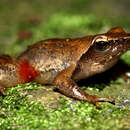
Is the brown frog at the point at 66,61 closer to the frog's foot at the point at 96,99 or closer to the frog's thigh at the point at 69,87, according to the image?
the frog's thigh at the point at 69,87

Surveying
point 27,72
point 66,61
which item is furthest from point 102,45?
point 27,72

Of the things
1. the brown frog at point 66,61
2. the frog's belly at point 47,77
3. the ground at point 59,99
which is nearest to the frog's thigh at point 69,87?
the brown frog at point 66,61

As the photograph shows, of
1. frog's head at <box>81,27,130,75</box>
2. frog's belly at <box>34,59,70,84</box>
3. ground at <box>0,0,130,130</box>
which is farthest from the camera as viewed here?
frog's belly at <box>34,59,70,84</box>

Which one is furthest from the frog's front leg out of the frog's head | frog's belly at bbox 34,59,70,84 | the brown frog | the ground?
the frog's head

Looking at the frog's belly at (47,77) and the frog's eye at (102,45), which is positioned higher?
the frog's eye at (102,45)

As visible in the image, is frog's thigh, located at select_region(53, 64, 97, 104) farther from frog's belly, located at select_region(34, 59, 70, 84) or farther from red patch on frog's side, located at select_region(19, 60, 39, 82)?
red patch on frog's side, located at select_region(19, 60, 39, 82)

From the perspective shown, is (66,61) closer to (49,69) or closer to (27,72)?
(49,69)

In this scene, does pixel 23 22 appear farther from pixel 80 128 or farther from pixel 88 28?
pixel 80 128
